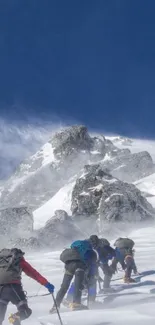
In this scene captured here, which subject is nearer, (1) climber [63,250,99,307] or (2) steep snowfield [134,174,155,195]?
(1) climber [63,250,99,307]

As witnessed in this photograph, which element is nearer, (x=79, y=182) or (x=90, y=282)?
(x=90, y=282)

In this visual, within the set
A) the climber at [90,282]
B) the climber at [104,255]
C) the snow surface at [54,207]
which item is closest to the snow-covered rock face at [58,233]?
the snow surface at [54,207]

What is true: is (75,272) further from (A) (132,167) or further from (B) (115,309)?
(A) (132,167)

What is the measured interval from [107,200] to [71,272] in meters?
33.4

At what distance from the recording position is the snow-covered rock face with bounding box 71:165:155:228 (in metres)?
42.3

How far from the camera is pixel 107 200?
4403 centimetres

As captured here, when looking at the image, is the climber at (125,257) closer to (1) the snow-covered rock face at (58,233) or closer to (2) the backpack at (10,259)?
(2) the backpack at (10,259)

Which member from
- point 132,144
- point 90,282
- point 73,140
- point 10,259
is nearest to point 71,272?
point 90,282

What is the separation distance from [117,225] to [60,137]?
5335 centimetres

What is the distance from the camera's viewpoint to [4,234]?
4516cm

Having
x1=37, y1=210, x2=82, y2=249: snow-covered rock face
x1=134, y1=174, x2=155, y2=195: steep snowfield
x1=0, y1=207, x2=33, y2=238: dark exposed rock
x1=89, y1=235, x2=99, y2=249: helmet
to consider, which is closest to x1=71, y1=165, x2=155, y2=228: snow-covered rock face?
x1=37, y1=210, x2=82, y2=249: snow-covered rock face

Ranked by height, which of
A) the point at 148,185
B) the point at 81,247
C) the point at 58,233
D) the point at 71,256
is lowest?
the point at 71,256

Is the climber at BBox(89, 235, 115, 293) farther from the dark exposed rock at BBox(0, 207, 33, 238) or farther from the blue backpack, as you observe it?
the dark exposed rock at BBox(0, 207, 33, 238)

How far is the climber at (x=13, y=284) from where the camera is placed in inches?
322
